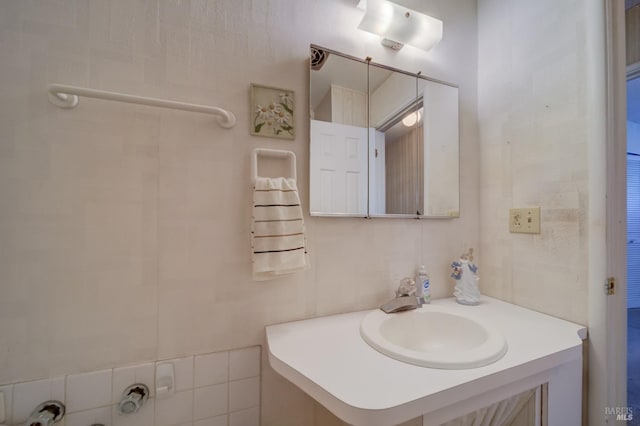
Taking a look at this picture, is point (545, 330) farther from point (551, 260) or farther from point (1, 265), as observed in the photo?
point (1, 265)

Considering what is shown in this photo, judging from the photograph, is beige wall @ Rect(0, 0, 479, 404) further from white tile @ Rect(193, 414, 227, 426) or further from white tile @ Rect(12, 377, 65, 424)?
white tile @ Rect(193, 414, 227, 426)

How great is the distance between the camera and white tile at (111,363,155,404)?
67 cm

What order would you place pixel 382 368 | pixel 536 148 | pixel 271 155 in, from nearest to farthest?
pixel 382 368, pixel 271 155, pixel 536 148

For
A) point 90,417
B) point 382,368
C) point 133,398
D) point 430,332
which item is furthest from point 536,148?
point 90,417

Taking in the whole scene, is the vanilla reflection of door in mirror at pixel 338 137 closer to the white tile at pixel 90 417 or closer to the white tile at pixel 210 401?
the white tile at pixel 210 401

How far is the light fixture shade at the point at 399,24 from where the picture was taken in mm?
933

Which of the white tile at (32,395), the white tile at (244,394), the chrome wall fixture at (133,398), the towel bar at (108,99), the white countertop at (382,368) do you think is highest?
the towel bar at (108,99)

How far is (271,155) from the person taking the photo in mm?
835

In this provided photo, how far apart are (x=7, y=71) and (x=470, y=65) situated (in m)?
1.78

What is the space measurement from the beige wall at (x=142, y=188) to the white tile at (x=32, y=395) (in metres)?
0.02

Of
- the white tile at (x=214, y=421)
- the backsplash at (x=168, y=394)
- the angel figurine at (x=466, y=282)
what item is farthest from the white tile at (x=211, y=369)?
the angel figurine at (x=466, y=282)

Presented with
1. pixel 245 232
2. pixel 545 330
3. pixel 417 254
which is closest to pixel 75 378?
pixel 245 232

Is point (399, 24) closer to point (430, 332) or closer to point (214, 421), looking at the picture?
point (430, 332)

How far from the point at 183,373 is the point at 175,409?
0.10 m
